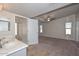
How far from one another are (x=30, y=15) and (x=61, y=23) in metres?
0.52

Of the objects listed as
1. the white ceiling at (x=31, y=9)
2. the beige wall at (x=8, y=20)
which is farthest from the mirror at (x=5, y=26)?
the white ceiling at (x=31, y=9)

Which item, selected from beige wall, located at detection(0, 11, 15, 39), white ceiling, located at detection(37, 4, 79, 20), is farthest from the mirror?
white ceiling, located at detection(37, 4, 79, 20)

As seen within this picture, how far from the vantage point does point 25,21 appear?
1.37 metres

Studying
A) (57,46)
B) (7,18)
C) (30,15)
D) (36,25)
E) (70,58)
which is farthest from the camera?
(57,46)

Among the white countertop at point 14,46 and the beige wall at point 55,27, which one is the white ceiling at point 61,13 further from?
the white countertop at point 14,46

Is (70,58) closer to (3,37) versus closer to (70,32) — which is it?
(70,32)

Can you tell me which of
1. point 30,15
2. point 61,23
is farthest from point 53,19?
point 30,15

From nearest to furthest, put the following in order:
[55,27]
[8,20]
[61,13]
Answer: [8,20], [61,13], [55,27]

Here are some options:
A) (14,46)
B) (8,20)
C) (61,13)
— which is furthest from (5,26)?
(61,13)

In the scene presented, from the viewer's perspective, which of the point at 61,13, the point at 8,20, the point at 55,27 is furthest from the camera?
the point at 55,27

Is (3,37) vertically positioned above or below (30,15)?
below

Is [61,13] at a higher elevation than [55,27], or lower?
higher

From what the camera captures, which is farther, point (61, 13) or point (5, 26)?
point (61, 13)

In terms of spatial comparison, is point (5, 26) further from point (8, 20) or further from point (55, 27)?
point (55, 27)
